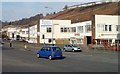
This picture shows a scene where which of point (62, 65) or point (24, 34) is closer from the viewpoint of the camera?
point (62, 65)

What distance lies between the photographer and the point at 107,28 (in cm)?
7981

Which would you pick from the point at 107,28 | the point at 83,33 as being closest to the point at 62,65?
the point at 107,28

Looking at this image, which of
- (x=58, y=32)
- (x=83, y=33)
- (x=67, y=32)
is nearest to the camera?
(x=83, y=33)

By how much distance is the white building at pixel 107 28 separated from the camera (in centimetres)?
7862

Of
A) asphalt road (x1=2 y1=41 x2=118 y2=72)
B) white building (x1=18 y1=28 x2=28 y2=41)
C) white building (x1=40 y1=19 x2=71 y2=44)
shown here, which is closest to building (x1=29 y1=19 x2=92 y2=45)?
white building (x1=40 y1=19 x2=71 y2=44)

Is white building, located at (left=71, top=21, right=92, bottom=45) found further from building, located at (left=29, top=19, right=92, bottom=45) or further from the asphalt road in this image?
the asphalt road

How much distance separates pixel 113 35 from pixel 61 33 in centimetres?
2807

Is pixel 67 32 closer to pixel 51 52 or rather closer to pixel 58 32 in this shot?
pixel 58 32

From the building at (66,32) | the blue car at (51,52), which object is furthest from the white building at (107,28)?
the blue car at (51,52)

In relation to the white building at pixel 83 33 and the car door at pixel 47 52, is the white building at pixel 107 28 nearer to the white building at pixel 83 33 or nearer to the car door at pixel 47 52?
the white building at pixel 83 33

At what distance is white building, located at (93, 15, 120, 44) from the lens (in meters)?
78.6

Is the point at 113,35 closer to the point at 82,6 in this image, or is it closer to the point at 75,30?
the point at 75,30

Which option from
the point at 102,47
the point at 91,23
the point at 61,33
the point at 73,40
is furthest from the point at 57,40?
the point at 102,47

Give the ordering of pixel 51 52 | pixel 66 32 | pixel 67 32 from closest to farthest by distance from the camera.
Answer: pixel 51 52 < pixel 67 32 < pixel 66 32
